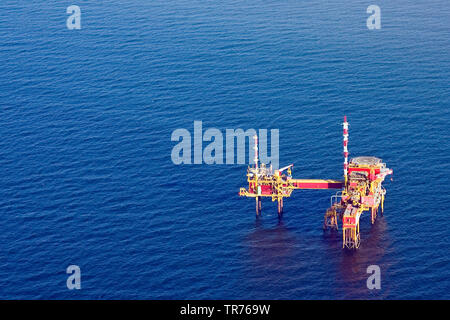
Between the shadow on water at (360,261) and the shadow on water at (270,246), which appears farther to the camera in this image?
the shadow on water at (270,246)

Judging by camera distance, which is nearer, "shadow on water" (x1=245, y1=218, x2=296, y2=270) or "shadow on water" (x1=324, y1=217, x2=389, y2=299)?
"shadow on water" (x1=324, y1=217, x2=389, y2=299)

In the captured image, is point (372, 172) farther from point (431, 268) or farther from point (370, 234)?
point (431, 268)
